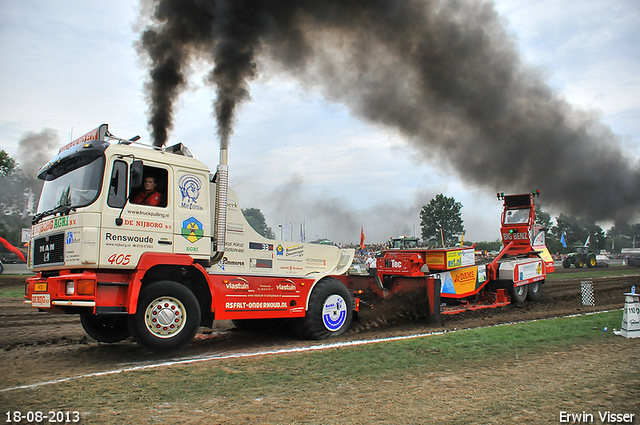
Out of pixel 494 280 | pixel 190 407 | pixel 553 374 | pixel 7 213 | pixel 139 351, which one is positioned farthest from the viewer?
pixel 7 213

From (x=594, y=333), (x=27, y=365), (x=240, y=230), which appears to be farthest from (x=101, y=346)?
(x=594, y=333)

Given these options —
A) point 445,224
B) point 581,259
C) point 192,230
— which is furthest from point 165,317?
point 445,224

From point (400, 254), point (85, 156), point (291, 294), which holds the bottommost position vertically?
point (291, 294)

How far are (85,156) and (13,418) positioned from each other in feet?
11.8

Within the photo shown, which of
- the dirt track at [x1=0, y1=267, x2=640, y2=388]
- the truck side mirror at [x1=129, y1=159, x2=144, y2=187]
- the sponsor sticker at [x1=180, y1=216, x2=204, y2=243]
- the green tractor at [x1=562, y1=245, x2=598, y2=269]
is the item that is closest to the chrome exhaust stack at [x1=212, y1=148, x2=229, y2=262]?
the sponsor sticker at [x1=180, y1=216, x2=204, y2=243]

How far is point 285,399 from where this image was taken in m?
4.14

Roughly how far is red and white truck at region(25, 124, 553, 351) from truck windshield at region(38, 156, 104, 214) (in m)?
0.02

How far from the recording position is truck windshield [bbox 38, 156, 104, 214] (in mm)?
5762

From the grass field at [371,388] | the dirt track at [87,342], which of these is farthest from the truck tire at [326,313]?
the grass field at [371,388]

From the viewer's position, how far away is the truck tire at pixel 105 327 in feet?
22.6

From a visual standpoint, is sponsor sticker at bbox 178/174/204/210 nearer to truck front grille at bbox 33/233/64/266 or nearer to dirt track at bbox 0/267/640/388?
truck front grille at bbox 33/233/64/266

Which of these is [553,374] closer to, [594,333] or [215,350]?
[594,333]

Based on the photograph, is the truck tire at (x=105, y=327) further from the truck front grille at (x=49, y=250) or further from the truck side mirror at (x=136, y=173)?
the truck side mirror at (x=136, y=173)

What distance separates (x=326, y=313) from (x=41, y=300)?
14.8ft
